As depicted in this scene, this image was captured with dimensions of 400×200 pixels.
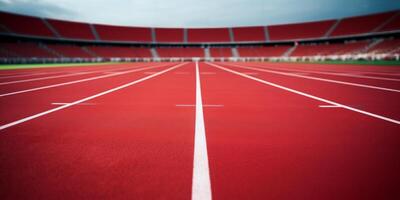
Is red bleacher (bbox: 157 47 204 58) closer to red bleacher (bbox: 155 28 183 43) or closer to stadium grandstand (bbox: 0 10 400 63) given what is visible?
stadium grandstand (bbox: 0 10 400 63)

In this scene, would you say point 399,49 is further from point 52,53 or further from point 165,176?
point 52,53

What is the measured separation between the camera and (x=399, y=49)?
34656 millimetres

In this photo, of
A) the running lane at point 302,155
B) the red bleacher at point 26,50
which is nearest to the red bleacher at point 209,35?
the red bleacher at point 26,50

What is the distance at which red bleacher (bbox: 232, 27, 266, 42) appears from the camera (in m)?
64.2

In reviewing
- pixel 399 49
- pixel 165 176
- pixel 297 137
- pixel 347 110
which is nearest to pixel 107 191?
pixel 165 176

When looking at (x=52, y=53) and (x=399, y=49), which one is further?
(x=52, y=53)

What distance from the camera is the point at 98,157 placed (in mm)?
1915

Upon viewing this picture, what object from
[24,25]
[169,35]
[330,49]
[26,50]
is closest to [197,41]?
[169,35]

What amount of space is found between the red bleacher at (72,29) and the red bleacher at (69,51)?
9.00 feet

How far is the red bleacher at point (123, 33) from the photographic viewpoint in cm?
5931

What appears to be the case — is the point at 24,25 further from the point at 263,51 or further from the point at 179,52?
the point at 263,51

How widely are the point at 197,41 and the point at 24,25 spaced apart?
4222 cm

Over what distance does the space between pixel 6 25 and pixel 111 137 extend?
172 feet

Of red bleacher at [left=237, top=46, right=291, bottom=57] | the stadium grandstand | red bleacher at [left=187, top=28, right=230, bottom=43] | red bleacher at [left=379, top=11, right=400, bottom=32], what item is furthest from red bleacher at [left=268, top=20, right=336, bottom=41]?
red bleacher at [left=187, top=28, right=230, bottom=43]
